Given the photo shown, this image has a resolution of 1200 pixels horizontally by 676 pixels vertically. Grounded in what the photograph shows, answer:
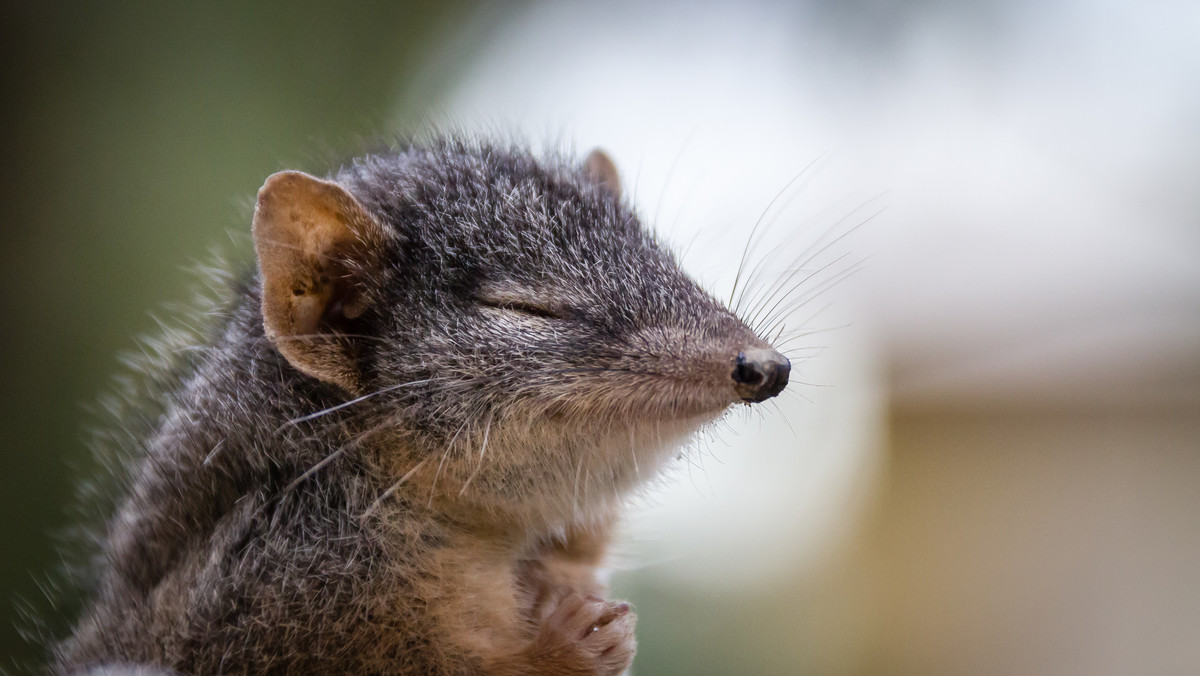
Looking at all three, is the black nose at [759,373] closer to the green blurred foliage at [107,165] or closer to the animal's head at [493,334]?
the animal's head at [493,334]

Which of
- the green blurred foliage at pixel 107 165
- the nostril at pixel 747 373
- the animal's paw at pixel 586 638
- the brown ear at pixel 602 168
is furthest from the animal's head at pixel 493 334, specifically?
the green blurred foliage at pixel 107 165

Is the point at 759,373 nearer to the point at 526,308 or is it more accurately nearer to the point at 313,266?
the point at 526,308

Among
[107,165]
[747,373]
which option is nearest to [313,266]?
[747,373]

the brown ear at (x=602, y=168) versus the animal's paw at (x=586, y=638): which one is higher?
the brown ear at (x=602, y=168)

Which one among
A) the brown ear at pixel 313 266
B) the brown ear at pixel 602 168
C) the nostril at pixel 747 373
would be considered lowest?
the brown ear at pixel 313 266

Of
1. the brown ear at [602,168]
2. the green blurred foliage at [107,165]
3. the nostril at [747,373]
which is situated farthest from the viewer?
the green blurred foliage at [107,165]

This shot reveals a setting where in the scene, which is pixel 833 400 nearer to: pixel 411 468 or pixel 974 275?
pixel 974 275
